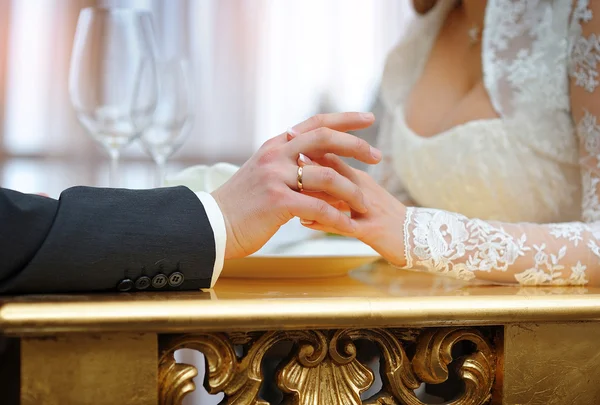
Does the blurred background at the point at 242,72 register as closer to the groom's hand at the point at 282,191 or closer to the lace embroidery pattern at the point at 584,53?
the lace embroidery pattern at the point at 584,53

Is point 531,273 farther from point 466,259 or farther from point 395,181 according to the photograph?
point 395,181

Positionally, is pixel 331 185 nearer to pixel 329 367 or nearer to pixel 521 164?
pixel 329 367

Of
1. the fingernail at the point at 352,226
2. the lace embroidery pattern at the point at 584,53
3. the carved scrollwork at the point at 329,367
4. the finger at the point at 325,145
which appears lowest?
the carved scrollwork at the point at 329,367

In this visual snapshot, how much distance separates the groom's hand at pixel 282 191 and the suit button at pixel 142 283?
0.10 meters

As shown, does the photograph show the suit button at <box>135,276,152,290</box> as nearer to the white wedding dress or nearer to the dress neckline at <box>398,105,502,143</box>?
the white wedding dress

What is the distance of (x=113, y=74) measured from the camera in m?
1.14

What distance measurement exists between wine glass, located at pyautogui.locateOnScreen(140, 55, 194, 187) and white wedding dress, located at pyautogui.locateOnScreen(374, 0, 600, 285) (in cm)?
50

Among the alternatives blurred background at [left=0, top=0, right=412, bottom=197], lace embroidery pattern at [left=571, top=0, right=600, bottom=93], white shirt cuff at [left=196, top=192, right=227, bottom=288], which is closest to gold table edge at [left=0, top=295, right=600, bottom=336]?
white shirt cuff at [left=196, top=192, right=227, bottom=288]

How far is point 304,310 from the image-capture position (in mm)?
600

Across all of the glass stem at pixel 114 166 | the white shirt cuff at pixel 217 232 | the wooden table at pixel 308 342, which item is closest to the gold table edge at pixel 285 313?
the wooden table at pixel 308 342

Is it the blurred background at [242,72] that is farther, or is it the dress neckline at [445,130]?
the blurred background at [242,72]

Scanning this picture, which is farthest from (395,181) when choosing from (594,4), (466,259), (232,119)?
(232,119)

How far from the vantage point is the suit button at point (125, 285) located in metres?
0.66

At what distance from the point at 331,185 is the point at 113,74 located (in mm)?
529
